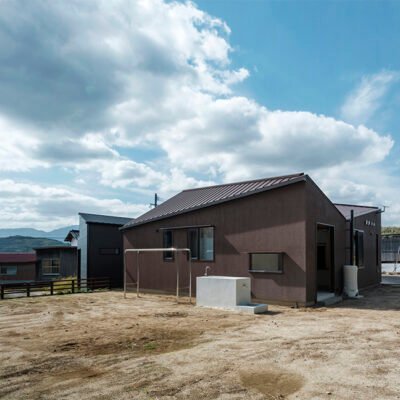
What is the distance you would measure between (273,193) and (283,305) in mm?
3258

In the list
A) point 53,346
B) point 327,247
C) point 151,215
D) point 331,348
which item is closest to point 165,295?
point 151,215

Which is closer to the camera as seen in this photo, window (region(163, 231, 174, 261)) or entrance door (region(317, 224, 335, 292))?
entrance door (region(317, 224, 335, 292))

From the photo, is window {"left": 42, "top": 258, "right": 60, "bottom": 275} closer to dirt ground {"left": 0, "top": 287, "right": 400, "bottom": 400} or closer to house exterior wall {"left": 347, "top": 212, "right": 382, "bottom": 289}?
dirt ground {"left": 0, "top": 287, "right": 400, "bottom": 400}

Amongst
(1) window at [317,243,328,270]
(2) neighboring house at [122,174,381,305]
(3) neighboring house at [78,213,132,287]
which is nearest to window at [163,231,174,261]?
(2) neighboring house at [122,174,381,305]

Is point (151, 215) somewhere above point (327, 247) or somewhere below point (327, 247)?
above

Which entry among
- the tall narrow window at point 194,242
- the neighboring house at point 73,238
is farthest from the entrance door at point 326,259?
the neighboring house at point 73,238

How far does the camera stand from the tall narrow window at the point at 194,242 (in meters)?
14.4

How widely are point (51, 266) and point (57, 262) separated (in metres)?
0.54

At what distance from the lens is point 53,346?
690cm

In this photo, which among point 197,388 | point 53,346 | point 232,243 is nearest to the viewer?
point 197,388

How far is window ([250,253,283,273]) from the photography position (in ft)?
39.0

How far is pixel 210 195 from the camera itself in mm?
15227

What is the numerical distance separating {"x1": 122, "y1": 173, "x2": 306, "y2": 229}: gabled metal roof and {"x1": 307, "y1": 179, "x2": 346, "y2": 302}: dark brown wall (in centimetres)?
86

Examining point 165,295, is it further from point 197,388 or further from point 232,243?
point 197,388
